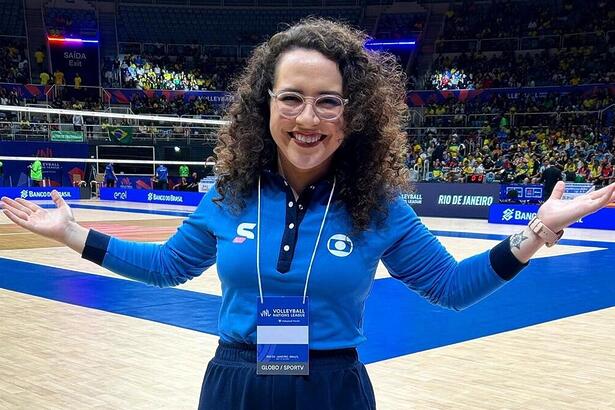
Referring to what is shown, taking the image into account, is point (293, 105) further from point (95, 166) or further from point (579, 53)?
point (579, 53)

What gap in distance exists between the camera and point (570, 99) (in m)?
25.6

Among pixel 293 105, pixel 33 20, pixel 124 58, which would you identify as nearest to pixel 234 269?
pixel 293 105

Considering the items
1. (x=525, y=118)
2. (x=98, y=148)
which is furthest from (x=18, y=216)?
(x=98, y=148)

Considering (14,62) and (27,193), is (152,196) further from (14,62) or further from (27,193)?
(14,62)

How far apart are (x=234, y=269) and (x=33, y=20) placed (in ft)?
115

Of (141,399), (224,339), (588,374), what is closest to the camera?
(224,339)

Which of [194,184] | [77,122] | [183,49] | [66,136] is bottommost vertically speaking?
[194,184]

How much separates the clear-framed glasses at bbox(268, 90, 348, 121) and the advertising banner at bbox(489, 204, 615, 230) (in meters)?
14.5

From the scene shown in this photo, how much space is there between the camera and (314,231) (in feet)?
5.29

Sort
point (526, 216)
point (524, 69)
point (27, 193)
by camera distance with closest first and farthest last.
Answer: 1. point (526, 216)
2. point (27, 193)
3. point (524, 69)

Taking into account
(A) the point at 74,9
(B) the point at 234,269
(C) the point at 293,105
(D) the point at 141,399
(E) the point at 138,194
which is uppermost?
(A) the point at 74,9

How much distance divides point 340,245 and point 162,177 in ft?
79.6

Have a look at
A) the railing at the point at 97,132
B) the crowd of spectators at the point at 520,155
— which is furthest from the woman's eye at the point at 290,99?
the railing at the point at 97,132

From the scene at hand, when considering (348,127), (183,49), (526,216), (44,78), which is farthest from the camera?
(183,49)
